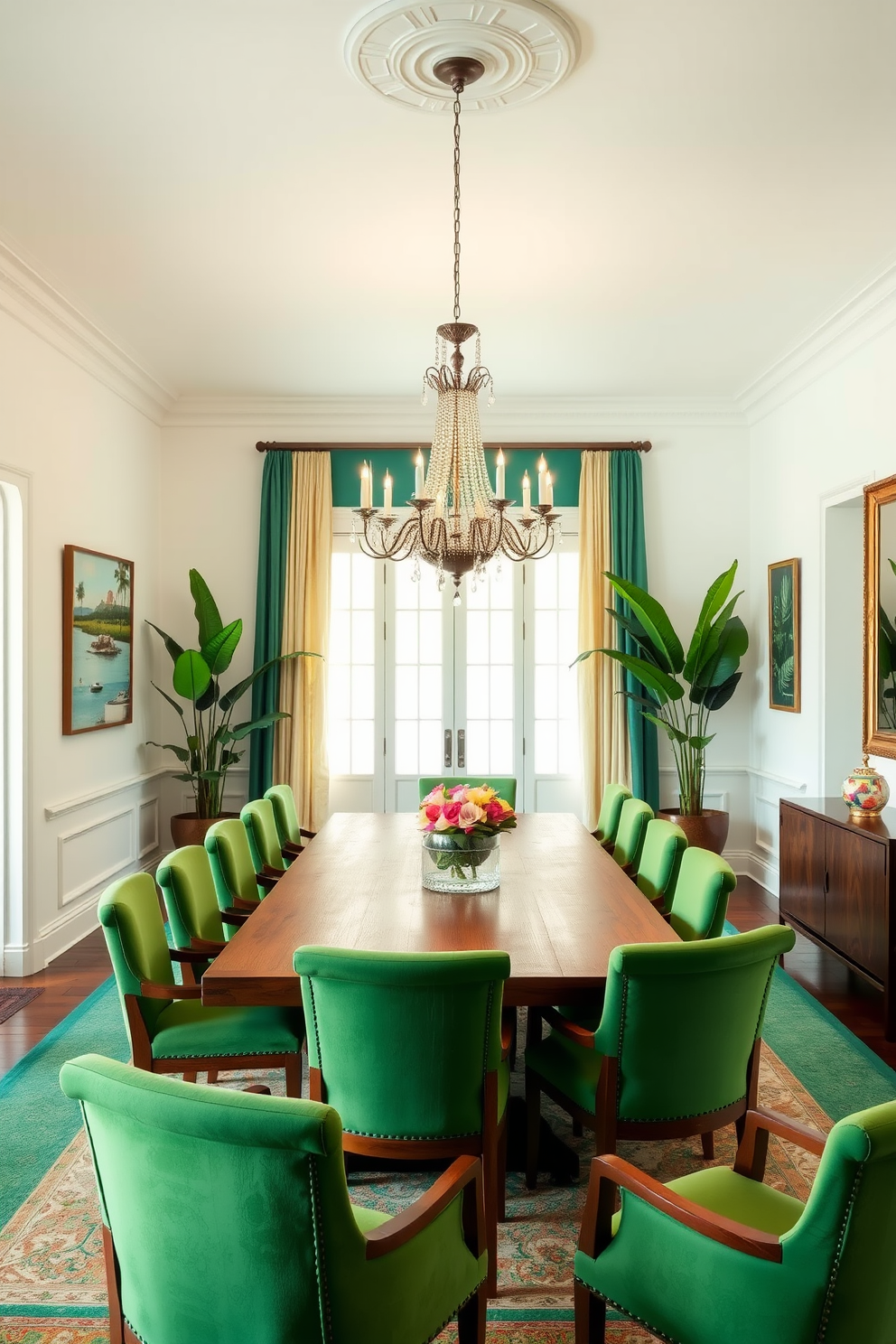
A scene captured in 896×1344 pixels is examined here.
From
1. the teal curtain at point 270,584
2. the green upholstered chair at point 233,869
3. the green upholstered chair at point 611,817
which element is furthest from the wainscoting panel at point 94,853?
the green upholstered chair at point 611,817

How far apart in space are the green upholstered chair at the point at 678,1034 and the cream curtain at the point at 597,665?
13.4 feet

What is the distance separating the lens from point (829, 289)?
4438 mm

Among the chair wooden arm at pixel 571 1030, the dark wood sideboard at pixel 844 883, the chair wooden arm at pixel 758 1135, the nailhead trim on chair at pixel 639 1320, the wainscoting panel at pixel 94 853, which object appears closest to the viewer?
the nailhead trim on chair at pixel 639 1320

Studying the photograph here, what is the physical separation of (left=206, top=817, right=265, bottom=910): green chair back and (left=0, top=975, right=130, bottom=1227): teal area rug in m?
0.76

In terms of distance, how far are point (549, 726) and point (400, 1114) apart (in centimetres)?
460

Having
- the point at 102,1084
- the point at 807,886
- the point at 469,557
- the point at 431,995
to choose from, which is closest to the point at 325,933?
the point at 431,995

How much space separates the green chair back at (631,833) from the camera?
381 cm

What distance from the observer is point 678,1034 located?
2.10m

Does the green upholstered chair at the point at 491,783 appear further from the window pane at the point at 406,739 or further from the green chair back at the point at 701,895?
the green chair back at the point at 701,895

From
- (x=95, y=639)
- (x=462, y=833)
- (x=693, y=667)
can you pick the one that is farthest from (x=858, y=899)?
(x=95, y=639)

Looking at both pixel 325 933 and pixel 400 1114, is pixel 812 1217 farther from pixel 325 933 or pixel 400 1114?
pixel 325 933

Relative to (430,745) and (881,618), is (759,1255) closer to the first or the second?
(881,618)

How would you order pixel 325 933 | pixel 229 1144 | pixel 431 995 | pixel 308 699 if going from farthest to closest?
pixel 308 699 → pixel 325 933 → pixel 431 995 → pixel 229 1144

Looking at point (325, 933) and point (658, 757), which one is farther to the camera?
point (658, 757)
